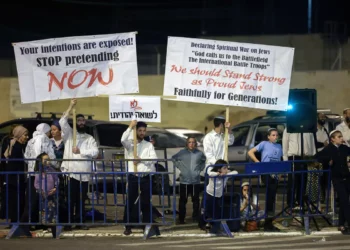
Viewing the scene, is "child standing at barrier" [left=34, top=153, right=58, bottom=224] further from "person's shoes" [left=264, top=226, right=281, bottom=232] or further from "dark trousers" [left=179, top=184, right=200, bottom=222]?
"person's shoes" [left=264, top=226, right=281, bottom=232]

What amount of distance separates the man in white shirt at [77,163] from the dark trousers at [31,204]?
523 mm

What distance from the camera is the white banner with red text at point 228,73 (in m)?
14.7

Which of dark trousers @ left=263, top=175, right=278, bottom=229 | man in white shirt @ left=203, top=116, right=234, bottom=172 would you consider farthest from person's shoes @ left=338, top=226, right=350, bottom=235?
man in white shirt @ left=203, top=116, right=234, bottom=172

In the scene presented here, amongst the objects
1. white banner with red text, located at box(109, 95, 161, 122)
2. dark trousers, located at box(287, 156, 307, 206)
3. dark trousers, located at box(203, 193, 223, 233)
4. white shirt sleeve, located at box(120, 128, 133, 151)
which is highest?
white banner with red text, located at box(109, 95, 161, 122)

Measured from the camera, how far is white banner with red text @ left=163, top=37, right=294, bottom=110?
48.3 ft

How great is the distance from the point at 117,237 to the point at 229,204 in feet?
5.70

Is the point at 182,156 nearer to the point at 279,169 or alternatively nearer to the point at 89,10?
the point at 279,169

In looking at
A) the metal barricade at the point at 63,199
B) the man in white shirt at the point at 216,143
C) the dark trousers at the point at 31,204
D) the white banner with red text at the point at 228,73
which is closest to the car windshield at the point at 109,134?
the man in white shirt at the point at 216,143

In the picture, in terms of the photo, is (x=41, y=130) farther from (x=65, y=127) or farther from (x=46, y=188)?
(x=46, y=188)

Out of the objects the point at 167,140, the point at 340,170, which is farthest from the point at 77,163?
the point at 167,140

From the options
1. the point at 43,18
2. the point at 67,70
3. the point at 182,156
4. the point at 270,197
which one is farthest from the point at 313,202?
the point at 43,18

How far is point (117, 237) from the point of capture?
14.3 meters

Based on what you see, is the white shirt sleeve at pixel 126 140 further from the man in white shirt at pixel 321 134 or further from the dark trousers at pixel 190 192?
the man in white shirt at pixel 321 134

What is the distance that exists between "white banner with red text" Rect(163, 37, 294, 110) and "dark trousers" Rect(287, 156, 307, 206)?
113 centimetres
